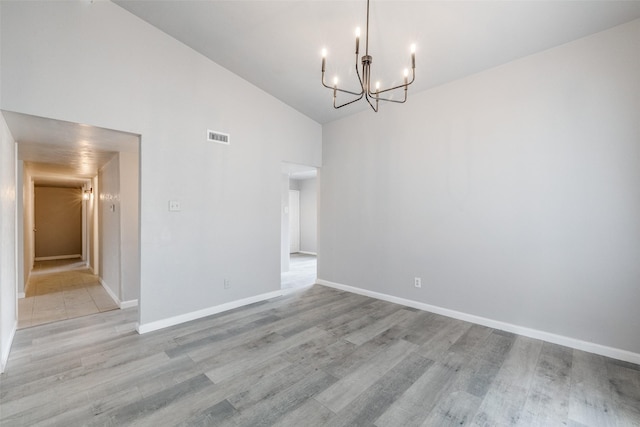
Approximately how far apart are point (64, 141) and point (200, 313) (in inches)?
105

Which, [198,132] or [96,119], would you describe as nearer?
[96,119]

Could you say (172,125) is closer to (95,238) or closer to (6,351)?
(6,351)

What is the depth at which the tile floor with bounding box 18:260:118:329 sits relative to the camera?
3716 mm

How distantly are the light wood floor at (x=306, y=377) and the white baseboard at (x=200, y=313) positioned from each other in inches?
5.0

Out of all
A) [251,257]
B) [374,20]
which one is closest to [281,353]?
[251,257]

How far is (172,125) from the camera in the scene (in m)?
3.42

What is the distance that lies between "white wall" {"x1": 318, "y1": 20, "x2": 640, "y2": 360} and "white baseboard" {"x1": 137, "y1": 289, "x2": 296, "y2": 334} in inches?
68.5

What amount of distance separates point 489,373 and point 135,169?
498 cm

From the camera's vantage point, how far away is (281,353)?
2.75 metres

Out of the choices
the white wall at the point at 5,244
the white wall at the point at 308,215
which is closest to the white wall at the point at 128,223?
the white wall at the point at 5,244

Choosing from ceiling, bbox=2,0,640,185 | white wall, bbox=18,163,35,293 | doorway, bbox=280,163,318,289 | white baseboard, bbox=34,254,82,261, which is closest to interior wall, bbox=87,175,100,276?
white wall, bbox=18,163,35,293

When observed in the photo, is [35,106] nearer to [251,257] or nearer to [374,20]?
[251,257]

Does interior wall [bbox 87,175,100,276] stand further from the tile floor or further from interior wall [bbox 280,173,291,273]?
interior wall [bbox 280,173,291,273]

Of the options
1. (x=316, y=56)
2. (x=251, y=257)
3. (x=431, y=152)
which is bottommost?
(x=251, y=257)
